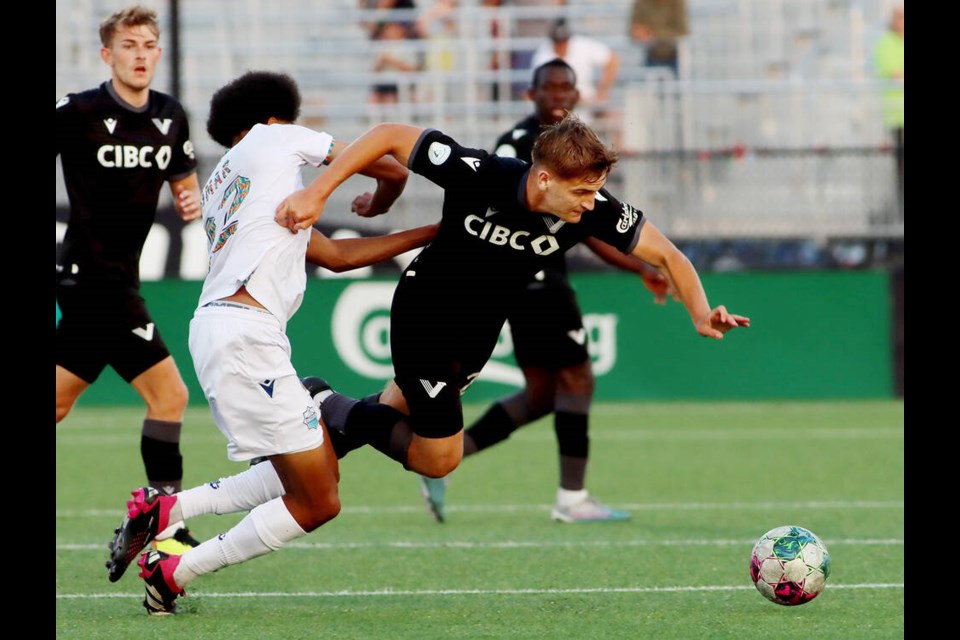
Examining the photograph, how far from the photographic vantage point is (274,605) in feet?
18.6

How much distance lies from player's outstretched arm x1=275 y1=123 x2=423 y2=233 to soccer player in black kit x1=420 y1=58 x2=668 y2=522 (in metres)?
2.47

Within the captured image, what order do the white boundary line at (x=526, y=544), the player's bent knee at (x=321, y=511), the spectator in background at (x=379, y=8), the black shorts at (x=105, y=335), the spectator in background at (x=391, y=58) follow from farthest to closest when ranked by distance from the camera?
the spectator in background at (x=379, y=8)
the spectator in background at (x=391, y=58)
the white boundary line at (x=526, y=544)
the black shorts at (x=105, y=335)
the player's bent knee at (x=321, y=511)

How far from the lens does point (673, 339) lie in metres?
13.6

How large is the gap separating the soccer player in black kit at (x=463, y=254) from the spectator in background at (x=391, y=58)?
11240mm

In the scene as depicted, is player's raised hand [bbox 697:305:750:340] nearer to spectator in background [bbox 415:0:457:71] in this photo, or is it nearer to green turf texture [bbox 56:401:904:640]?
green turf texture [bbox 56:401:904:640]

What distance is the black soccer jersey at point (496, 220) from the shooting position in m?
5.44

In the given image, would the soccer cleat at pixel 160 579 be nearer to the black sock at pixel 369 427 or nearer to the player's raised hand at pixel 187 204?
the black sock at pixel 369 427

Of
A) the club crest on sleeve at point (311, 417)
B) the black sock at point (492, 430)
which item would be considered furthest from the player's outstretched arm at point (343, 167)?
the black sock at point (492, 430)

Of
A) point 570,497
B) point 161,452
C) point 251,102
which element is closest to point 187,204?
point 161,452

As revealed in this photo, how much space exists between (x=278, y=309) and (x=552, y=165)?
1080 millimetres

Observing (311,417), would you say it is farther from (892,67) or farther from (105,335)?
(892,67)
